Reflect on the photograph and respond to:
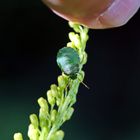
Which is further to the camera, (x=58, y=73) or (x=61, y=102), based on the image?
(x=58, y=73)

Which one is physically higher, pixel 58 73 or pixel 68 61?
pixel 58 73

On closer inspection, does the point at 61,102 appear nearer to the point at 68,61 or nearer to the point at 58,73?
the point at 68,61

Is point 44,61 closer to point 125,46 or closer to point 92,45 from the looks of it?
point 92,45

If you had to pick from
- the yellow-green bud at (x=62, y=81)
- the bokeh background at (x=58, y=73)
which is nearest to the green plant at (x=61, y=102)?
the yellow-green bud at (x=62, y=81)

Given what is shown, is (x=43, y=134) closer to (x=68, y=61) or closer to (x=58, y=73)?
(x=68, y=61)

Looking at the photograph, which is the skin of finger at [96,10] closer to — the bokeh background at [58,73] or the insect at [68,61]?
the insect at [68,61]

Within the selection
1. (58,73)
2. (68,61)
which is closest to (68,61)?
(68,61)

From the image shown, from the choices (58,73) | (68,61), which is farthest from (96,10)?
(58,73)
